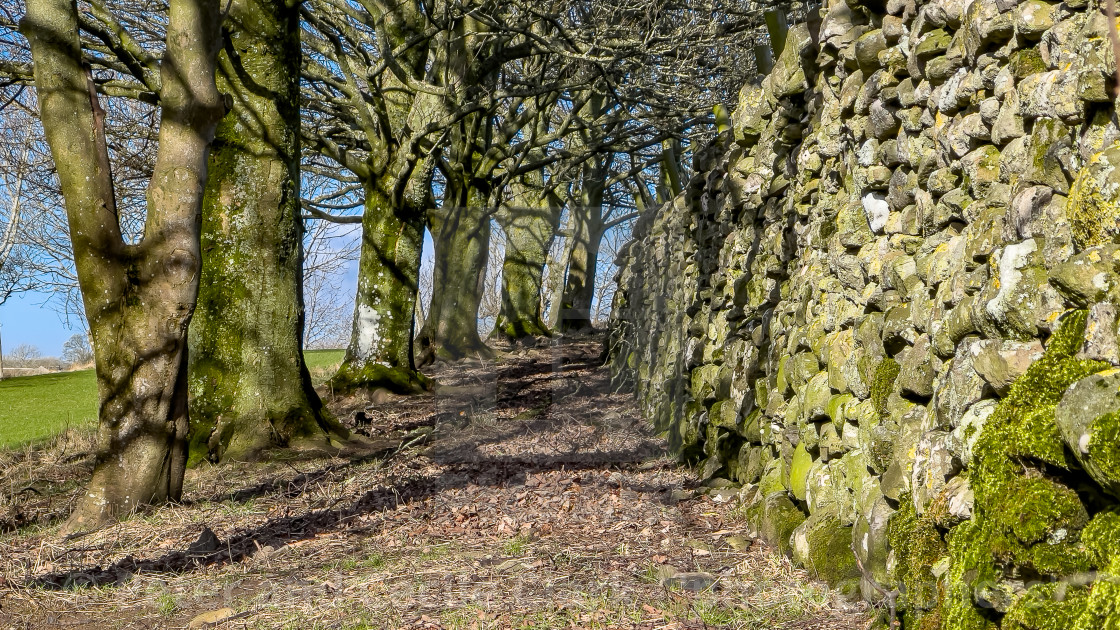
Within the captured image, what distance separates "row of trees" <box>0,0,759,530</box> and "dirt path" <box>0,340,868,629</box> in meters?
0.59

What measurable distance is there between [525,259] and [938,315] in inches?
537

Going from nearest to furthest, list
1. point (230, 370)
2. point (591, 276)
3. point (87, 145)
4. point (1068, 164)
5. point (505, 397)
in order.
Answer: point (1068, 164)
point (87, 145)
point (230, 370)
point (505, 397)
point (591, 276)

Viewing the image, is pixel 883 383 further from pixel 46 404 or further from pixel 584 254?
pixel 584 254

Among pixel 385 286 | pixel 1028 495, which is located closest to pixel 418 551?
pixel 1028 495

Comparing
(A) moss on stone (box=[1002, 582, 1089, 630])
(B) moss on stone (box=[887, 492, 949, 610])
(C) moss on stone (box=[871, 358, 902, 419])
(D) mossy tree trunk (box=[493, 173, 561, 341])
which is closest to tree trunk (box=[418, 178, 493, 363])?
(D) mossy tree trunk (box=[493, 173, 561, 341])

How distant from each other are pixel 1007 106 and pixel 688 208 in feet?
16.2

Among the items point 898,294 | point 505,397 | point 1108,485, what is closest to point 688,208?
point 505,397

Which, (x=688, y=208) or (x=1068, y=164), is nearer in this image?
(x=1068, y=164)

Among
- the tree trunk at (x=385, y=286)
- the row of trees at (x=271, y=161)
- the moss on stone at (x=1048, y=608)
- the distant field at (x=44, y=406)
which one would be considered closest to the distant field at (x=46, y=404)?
the distant field at (x=44, y=406)

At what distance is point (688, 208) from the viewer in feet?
23.7

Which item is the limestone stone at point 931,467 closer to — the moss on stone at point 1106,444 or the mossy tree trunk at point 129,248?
the moss on stone at point 1106,444

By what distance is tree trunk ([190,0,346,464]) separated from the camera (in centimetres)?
606

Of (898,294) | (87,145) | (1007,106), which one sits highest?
(87,145)

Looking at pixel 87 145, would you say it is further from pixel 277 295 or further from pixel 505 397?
pixel 505 397
